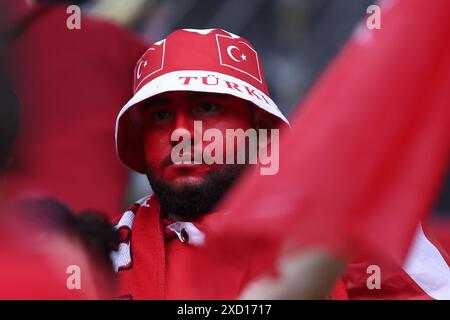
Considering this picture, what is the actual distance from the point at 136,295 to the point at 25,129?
647mm

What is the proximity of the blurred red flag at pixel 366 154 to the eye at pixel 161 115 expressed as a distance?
67 centimetres

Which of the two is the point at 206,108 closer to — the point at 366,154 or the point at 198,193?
the point at 198,193

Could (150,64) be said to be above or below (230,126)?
above

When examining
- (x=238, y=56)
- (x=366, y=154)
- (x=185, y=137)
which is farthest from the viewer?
(x=238, y=56)

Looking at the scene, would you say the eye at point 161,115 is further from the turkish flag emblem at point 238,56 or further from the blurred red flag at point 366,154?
the blurred red flag at point 366,154

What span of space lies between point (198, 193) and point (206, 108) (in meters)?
0.16

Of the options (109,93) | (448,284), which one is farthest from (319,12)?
(448,284)

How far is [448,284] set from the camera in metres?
1.67

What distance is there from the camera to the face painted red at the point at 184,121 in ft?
5.63

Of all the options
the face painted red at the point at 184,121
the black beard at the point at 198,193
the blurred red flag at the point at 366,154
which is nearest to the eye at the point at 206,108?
the face painted red at the point at 184,121

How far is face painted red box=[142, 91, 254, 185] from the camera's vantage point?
171 centimetres

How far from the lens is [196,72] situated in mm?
1747

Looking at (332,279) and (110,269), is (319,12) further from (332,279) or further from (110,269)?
(332,279)

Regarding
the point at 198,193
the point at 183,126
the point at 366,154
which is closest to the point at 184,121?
the point at 183,126
